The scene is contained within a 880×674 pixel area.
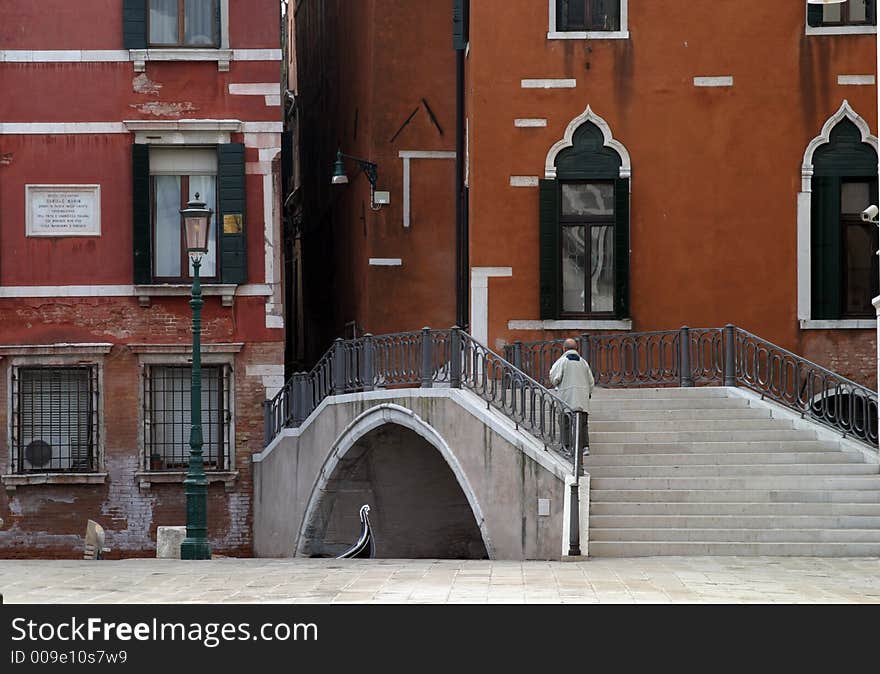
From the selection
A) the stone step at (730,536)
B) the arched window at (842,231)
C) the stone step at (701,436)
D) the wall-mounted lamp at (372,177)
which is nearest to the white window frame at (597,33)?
the arched window at (842,231)

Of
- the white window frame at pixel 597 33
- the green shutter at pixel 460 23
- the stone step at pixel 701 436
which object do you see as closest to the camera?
the stone step at pixel 701 436

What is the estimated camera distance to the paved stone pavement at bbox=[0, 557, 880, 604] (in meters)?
14.3

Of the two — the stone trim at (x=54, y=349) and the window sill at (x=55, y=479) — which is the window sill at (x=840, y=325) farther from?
the window sill at (x=55, y=479)

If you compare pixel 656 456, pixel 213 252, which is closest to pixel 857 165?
pixel 656 456

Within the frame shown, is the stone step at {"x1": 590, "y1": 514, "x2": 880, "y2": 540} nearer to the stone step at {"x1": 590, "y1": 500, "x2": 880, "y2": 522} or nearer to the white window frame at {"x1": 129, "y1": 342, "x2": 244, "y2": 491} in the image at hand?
the stone step at {"x1": 590, "y1": 500, "x2": 880, "y2": 522}

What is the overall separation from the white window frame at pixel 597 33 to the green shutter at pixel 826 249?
10.8ft

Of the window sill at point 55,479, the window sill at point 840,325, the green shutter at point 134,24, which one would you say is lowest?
the window sill at point 55,479

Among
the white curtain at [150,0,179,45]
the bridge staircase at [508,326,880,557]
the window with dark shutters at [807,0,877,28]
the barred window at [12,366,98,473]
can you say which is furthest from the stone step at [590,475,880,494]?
the white curtain at [150,0,179,45]

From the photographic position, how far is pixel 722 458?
2098 centimetres

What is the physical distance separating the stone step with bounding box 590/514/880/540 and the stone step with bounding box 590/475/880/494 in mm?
663

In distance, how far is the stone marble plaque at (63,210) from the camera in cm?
2803

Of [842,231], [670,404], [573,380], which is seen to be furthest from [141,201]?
[842,231]

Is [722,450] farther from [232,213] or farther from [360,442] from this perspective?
[232,213]

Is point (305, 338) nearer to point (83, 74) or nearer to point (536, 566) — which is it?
point (83, 74)
